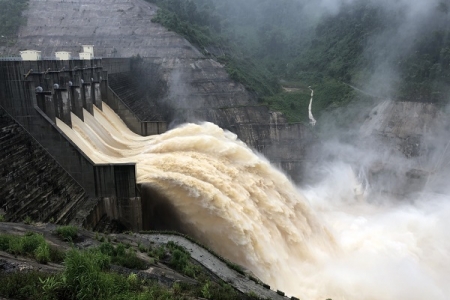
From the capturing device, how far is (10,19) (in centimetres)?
4428

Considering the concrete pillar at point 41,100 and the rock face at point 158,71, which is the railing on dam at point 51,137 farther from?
the rock face at point 158,71

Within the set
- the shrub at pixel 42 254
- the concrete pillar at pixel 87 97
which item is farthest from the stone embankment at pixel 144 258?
the concrete pillar at pixel 87 97

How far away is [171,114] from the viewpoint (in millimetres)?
34344

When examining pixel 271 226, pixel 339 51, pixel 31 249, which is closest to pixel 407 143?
pixel 271 226

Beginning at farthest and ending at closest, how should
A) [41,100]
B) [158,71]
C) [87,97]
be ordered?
1. [158,71]
2. [87,97]
3. [41,100]

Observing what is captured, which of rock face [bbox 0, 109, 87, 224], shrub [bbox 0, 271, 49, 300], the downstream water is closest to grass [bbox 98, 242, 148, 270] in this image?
shrub [bbox 0, 271, 49, 300]

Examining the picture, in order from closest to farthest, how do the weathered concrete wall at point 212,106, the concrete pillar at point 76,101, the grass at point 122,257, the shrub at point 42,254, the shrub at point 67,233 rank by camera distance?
the shrub at point 42,254
the grass at point 122,257
the shrub at point 67,233
the concrete pillar at point 76,101
the weathered concrete wall at point 212,106

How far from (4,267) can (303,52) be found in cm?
6743

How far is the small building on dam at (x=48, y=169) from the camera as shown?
1450 centimetres

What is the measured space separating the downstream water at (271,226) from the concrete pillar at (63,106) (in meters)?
0.65

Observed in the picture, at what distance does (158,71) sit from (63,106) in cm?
1995

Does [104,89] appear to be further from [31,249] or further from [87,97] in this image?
[31,249]

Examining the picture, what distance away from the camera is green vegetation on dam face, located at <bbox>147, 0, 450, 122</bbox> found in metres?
42.2

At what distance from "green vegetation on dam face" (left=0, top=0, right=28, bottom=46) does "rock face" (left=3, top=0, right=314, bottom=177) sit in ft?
2.99
